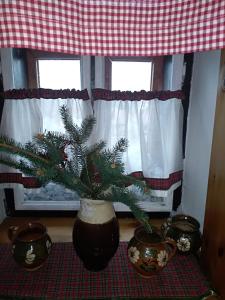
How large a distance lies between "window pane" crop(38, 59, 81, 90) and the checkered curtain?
191mm

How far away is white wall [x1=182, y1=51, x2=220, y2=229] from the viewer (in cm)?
117

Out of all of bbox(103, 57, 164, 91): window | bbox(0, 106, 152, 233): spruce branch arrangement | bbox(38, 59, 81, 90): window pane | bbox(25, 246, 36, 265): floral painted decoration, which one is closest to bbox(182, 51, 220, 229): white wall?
bbox(103, 57, 164, 91): window

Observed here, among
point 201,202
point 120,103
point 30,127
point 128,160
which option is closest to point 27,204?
point 30,127

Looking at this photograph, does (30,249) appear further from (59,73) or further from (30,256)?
(59,73)

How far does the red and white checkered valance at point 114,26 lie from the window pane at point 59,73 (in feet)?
2.33

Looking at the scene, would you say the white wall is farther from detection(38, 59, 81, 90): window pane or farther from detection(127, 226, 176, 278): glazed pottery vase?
detection(38, 59, 81, 90): window pane

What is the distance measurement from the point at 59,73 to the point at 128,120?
18.4 inches

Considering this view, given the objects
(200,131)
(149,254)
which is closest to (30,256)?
(149,254)

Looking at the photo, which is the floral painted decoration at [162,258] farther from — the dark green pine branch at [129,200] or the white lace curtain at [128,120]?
the white lace curtain at [128,120]

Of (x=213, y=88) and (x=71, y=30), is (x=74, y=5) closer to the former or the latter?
(x=71, y=30)

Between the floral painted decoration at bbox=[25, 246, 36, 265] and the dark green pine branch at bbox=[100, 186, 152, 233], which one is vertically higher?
the dark green pine branch at bbox=[100, 186, 152, 233]

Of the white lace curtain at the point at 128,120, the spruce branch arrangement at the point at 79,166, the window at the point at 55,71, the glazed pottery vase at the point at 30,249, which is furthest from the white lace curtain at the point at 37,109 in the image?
the glazed pottery vase at the point at 30,249

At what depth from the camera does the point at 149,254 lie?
32.0 inches

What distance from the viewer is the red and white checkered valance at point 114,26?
711 mm
